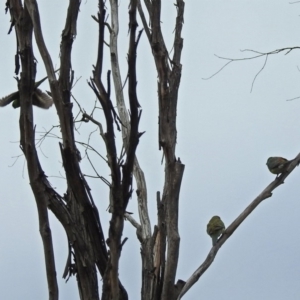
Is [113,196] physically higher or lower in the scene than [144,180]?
lower

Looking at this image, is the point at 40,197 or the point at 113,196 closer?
the point at 113,196

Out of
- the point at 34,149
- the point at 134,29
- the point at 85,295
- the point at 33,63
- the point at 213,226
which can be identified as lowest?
the point at 85,295

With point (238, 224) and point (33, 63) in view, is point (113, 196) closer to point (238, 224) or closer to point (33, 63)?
point (33, 63)

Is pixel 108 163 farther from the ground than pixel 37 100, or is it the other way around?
pixel 37 100

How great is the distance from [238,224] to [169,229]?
1.43 feet

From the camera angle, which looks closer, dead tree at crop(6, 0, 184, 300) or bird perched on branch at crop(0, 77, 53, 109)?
dead tree at crop(6, 0, 184, 300)

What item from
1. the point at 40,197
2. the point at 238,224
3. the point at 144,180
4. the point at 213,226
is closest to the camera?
the point at 40,197

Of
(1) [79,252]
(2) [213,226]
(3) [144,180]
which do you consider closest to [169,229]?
(1) [79,252]

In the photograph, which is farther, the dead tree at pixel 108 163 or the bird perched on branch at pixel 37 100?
the bird perched on branch at pixel 37 100

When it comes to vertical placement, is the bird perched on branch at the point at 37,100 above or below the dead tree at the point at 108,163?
above

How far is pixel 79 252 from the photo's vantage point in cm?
196

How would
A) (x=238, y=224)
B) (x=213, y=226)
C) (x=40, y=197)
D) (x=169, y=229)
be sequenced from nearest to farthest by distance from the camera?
(x=40, y=197) → (x=169, y=229) → (x=238, y=224) → (x=213, y=226)

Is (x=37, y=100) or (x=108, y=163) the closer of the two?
(x=108, y=163)

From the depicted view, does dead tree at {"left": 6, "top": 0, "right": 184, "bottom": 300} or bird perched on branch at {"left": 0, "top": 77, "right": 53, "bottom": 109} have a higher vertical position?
bird perched on branch at {"left": 0, "top": 77, "right": 53, "bottom": 109}
